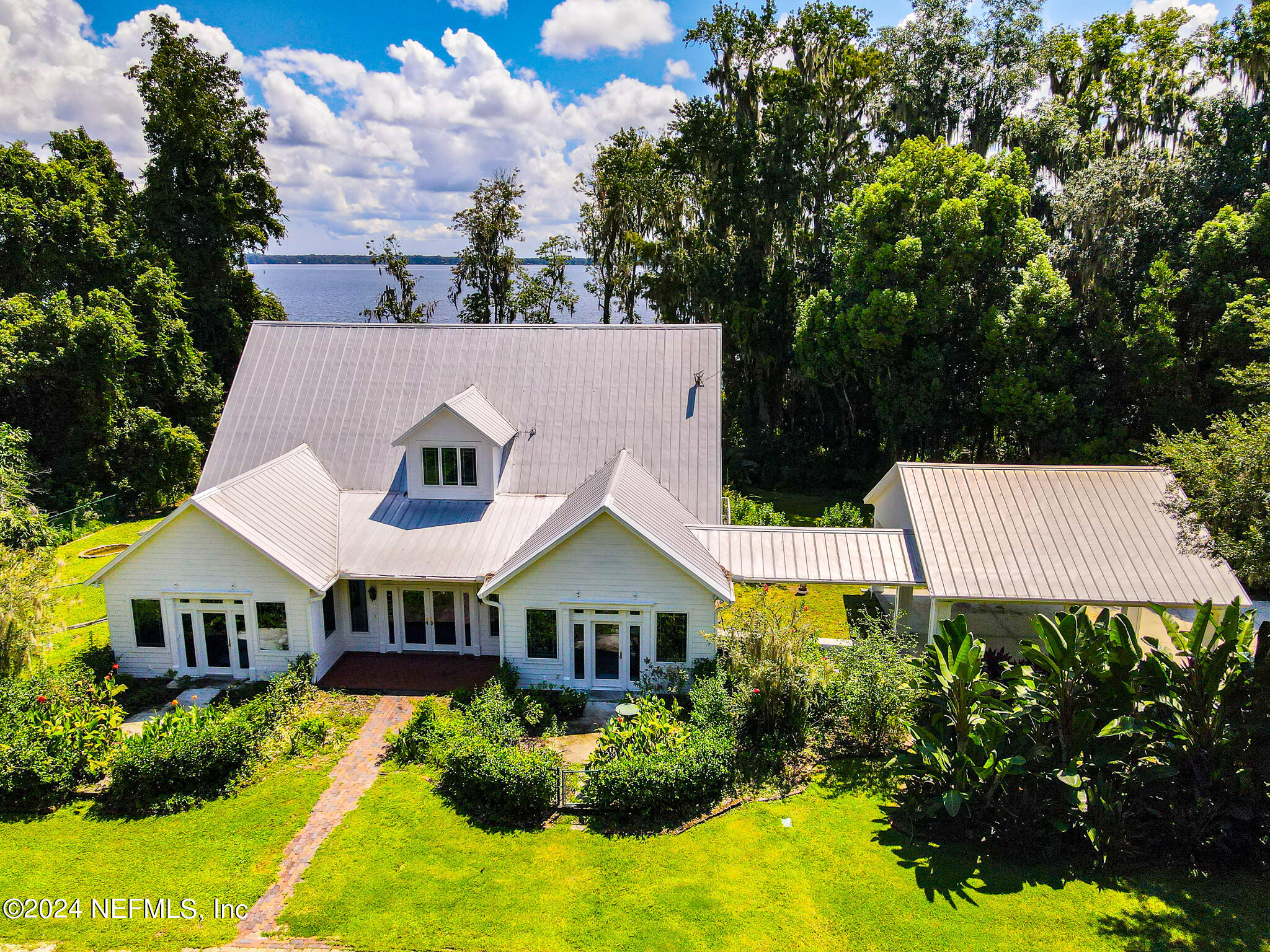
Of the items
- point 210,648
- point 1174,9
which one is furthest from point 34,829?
point 1174,9

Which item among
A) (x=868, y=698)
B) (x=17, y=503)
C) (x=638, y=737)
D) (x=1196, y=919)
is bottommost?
(x=1196, y=919)

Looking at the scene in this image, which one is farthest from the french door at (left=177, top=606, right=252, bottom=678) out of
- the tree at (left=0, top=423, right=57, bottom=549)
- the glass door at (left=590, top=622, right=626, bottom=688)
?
the tree at (left=0, top=423, right=57, bottom=549)

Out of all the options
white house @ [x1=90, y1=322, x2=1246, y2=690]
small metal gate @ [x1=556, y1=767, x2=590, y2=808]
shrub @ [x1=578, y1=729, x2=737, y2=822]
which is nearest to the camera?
shrub @ [x1=578, y1=729, x2=737, y2=822]

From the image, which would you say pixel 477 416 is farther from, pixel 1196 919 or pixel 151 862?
pixel 1196 919

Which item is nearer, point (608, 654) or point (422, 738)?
point (422, 738)

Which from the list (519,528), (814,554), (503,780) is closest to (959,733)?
(814,554)

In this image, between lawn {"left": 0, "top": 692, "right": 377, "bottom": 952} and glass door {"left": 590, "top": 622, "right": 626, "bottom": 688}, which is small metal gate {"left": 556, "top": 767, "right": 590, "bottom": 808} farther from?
lawn {"left": 0, "top": 692, "right": 377, "bottom": 952}

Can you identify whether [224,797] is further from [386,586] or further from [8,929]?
[386,586]
